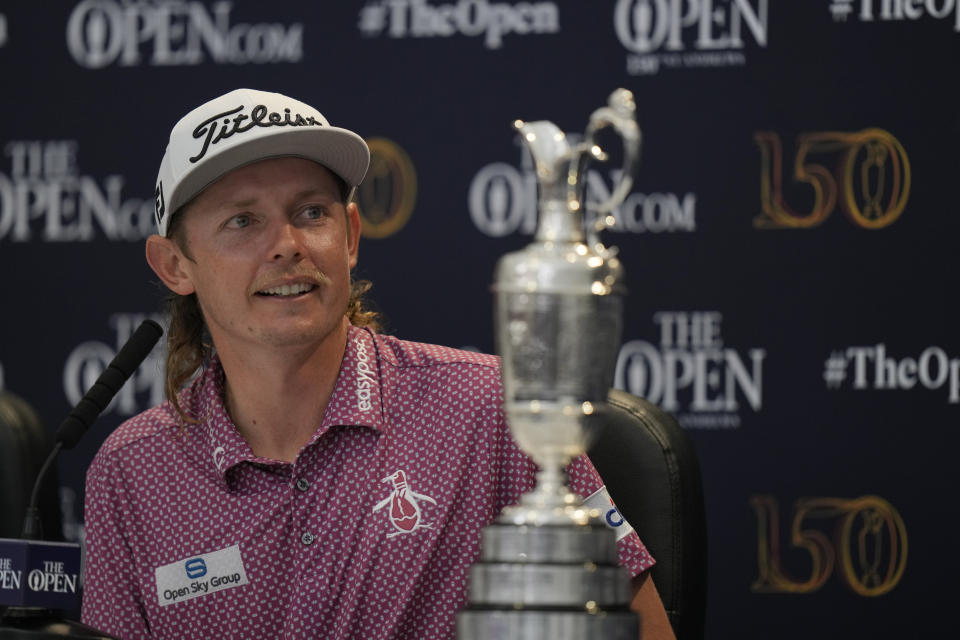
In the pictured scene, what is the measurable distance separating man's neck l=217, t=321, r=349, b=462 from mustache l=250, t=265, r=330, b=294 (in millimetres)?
128

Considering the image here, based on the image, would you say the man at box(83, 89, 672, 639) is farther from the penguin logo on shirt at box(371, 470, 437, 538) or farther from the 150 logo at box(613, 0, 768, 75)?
the 150 logo at box(613, 0, 768, 75)

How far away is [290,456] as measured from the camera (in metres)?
2.07

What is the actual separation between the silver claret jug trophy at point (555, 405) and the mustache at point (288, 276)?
0.92m

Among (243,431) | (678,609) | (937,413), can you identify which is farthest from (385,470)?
(937,413)

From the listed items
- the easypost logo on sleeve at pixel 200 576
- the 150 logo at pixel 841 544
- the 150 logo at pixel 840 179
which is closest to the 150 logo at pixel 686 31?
the 150 logo at pixel 840 179

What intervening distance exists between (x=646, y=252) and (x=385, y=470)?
1.43m

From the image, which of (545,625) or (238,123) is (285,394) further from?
(545,625)

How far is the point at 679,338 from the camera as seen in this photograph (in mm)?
3236

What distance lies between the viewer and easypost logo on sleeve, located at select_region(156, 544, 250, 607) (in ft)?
6.44

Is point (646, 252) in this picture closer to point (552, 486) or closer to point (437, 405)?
point (437, 405)

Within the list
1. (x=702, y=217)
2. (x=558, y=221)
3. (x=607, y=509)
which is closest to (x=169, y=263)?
(x=607, y=509)

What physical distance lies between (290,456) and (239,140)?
448mm

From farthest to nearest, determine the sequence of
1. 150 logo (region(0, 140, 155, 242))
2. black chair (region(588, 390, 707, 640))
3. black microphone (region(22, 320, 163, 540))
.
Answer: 1. 150 logo (region(0, 140, 155, 242))
2. black chair (region(588, 390, 707, 640))
3. black microphone (region(22, 320, 163, 540))

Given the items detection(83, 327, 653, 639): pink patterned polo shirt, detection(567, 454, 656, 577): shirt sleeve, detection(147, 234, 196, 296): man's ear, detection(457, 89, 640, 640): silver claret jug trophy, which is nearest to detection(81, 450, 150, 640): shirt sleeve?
detection(83, 327, 653, 639): pink patterned polo shirt
